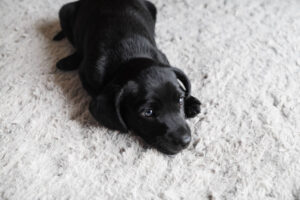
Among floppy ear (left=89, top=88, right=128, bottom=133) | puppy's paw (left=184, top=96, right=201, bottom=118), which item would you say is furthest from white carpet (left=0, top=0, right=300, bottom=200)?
floppy ear (left=89, top=88, right=128, bottom=133)

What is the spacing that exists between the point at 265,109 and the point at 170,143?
72cm

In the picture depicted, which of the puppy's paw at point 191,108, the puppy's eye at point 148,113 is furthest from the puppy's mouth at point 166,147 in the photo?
the puppy's paw at point 191,108

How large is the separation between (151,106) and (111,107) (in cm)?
22

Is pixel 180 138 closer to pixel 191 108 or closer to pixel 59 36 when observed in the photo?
pixel 191 108

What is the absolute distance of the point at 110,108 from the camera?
59.8 inches

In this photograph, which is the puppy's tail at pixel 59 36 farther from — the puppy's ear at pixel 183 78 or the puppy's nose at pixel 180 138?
the puppy's nose at pixel 180 138

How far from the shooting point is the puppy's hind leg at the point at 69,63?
80.5 inches

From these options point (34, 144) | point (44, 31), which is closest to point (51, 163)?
point (34, 144)

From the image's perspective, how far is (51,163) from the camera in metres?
1.58

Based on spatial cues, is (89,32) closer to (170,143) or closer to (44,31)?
(44,31)

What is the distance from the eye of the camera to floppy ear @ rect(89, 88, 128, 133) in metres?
1.49

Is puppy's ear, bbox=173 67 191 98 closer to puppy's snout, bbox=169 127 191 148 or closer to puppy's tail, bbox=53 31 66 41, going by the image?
puppy's snout, bbox=169 127 191 148

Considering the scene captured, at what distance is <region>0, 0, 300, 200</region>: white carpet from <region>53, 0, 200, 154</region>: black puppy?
141mm

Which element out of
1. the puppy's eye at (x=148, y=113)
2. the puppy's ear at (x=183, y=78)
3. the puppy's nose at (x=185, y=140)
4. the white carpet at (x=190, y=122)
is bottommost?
the white carpet at (x=190, y=122)
